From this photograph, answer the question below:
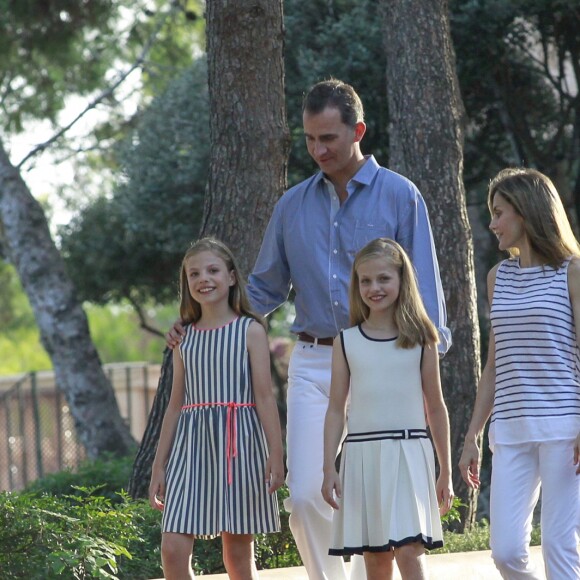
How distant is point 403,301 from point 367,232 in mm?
481

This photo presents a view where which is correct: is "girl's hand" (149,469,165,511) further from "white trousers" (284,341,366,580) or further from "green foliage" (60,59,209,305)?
"green foliage" (60,59,209,305)

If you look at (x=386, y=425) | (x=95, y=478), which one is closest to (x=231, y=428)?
(x=386, y=425)

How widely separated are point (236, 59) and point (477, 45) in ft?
17.5

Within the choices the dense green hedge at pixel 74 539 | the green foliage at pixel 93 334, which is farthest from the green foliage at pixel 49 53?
the green foliage at pixel 93 334

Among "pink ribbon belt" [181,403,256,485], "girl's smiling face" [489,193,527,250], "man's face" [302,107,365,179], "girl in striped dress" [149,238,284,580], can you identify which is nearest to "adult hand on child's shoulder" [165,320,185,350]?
"girl in striped dress" [149,238,284,580]

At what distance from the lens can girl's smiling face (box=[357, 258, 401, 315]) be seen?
4344 mm

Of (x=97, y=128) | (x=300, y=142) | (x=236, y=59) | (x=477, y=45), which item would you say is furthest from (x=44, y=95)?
(x=236, y=59)

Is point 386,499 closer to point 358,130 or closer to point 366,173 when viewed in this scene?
point 366,173

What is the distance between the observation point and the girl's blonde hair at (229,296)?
4738 millimetres

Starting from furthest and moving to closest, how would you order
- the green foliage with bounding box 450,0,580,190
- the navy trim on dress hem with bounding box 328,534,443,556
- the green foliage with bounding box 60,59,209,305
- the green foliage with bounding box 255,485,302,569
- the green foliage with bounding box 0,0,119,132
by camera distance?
the green foliage with bounding box 60,59,209,305 → the green foliage with bounding box 0,0,119,132 → the green foliage with bounding box 450,0,580,190 → the green foliage with bounding box 255,485,302,569 → the navy trim on dress hem with bounding box 328,534,443,556

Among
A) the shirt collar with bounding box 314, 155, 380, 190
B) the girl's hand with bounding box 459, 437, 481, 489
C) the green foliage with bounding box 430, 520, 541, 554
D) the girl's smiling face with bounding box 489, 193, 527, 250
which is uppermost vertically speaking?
the shirt collar with bounding box 314, 155, 380, 190

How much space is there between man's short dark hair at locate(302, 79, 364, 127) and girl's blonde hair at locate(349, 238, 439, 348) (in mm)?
531

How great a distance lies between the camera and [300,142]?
462 inches

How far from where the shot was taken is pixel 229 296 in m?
4.80
